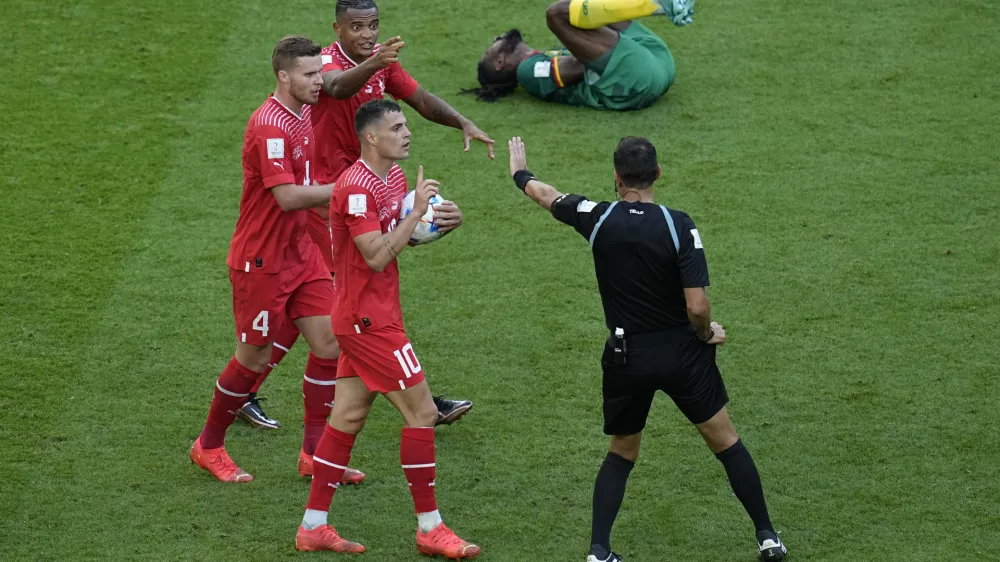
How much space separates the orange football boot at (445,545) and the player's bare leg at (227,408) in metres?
1.19

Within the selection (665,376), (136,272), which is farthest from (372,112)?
(136,272)

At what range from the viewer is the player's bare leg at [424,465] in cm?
538

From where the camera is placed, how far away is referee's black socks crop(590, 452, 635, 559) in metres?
5.29

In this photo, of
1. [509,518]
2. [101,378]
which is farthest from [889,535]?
[101,378]

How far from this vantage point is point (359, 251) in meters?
5.25

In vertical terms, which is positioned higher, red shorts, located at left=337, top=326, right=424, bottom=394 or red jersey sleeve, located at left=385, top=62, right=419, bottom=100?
red jersey sleeve, located at left=385, top=62, right=419, bottom=100

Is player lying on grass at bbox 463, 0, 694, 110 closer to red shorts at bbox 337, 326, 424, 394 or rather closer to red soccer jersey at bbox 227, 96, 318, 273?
red soccer jersey at bbox 227, 96, 318, 273

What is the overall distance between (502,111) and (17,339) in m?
4.62

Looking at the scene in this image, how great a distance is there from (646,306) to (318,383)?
189 centimetres

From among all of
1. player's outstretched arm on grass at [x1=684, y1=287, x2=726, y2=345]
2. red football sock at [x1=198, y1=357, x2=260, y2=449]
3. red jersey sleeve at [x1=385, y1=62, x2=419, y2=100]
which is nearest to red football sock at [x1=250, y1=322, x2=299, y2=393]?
red football sock at [x1=198, y1=357, x2=260, y2=449]

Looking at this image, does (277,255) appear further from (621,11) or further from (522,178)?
(621,11)

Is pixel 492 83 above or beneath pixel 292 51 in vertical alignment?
beneath

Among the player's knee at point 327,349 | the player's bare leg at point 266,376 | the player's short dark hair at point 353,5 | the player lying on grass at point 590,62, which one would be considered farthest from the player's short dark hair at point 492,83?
the player's knee at point 327,349

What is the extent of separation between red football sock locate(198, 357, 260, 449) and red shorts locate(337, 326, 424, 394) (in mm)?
917
